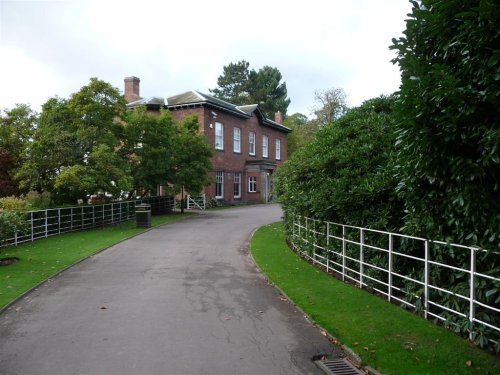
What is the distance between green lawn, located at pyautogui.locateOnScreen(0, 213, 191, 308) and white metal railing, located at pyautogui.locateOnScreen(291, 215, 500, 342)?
20.9 ft

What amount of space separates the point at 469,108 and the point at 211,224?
19.7 meters

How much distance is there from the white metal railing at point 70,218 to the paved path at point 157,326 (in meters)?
5.70

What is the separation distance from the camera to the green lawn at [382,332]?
504cm

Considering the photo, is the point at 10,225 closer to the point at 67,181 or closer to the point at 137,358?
the point at 67,181

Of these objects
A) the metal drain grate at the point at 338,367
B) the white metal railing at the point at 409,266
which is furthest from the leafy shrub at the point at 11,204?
the metal drain grate at the point at 338,367

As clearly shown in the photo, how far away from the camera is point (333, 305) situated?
25.0ft

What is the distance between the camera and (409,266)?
7926mm

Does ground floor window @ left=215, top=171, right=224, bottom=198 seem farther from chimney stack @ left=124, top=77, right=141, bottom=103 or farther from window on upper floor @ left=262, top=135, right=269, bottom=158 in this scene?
chimney stack @ left=124, top=77, right=141, bottom=103

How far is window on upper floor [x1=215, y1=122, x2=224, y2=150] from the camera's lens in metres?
38.3

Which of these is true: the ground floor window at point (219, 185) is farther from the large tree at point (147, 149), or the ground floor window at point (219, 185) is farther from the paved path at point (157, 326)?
the paved path at point (157, 326)

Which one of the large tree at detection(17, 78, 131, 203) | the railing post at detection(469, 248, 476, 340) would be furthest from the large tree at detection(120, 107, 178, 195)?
the railing post at detection(469, 248, 476, 340)

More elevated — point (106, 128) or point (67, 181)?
point (106, 128)

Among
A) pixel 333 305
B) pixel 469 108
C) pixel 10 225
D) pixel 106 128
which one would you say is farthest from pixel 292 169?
pixel 106 128

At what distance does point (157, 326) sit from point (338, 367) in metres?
2.70
